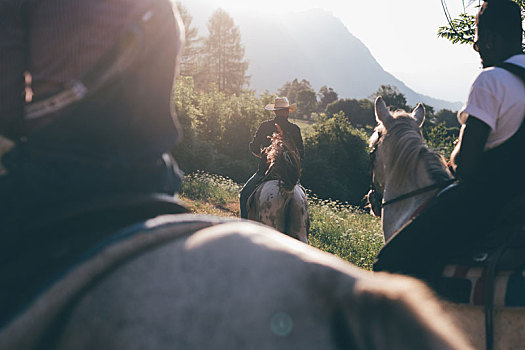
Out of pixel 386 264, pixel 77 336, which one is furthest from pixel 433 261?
pixel 77 336

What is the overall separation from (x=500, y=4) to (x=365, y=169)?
22904 millimetres

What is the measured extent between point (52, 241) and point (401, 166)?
300 cm

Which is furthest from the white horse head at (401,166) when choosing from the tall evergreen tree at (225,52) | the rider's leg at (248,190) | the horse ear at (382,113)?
the tall evergreen tree at (225,52)

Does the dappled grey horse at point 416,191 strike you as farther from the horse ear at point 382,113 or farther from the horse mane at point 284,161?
the horse mane at point 284,161

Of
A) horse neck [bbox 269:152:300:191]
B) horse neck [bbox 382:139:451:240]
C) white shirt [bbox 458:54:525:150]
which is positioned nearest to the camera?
white shirt [bbox 458:54:525:150]

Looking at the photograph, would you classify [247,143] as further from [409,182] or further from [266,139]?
[409,182]

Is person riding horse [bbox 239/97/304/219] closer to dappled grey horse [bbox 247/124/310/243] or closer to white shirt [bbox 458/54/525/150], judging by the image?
dappled grey horse [bbox 247/124/310/243]

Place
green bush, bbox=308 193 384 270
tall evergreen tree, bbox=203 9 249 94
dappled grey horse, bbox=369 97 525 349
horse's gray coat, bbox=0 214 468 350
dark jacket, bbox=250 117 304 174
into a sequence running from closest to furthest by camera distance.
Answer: horse's gray coat, bbox=0 214 468 350 → dappled grey horse, bbox=369 97 525 349 → dark jacket, bbox=250 117 304 174 → green bush, bbox=308 193 384 270 → tall evergreen tree, bbox=203 9 249 94

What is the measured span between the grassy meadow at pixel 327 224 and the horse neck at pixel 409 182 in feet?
14.4

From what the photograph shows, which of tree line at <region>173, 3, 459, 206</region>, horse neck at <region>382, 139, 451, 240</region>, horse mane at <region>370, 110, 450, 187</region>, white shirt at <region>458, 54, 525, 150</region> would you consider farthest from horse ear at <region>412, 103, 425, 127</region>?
tree line at <region>173, 3, 459, 206</region>

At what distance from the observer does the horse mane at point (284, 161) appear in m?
5.03

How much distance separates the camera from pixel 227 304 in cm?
99

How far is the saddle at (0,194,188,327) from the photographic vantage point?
109 centimetres

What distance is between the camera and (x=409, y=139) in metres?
3.36
